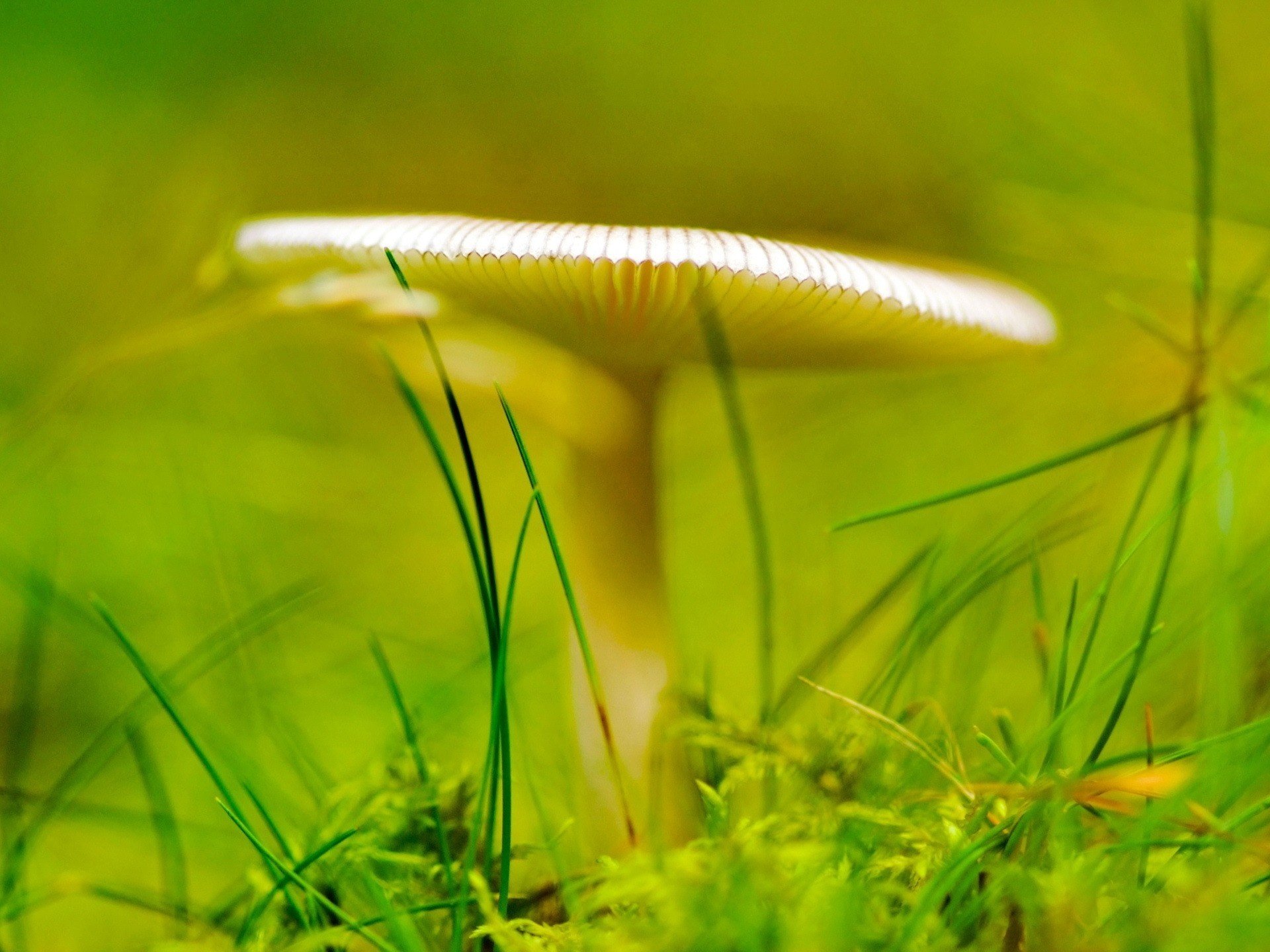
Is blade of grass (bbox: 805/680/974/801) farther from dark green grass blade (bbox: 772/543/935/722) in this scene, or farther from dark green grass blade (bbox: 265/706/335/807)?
dark green grass blade (bbox: 265/706/335/807)

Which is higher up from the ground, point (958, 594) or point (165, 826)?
point (958, 594)

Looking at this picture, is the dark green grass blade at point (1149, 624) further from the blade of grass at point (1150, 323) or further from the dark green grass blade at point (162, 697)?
the dark green grass blade at point (162, 697)

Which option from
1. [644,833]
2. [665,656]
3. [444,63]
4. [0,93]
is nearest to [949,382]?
[665,656]

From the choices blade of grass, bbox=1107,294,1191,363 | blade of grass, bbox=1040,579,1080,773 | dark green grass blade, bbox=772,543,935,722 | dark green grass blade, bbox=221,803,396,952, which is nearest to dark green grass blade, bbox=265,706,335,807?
dark green grass blade, bbox=221,803,396,952

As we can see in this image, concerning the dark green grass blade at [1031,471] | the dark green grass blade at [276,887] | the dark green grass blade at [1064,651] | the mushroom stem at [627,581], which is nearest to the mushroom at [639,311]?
the mushroom stem at [627,581]

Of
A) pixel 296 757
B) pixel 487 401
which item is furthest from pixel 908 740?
pixel 487 401

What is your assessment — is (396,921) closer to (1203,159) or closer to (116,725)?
(116,725)

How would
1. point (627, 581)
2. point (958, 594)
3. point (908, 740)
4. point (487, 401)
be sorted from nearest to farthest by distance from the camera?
1. point (908, 740)
2. point (958, 594)
3. point (627, 581)
4. point (487, 401)

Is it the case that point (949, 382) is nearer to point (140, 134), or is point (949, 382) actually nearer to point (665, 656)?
point (665, 656)
